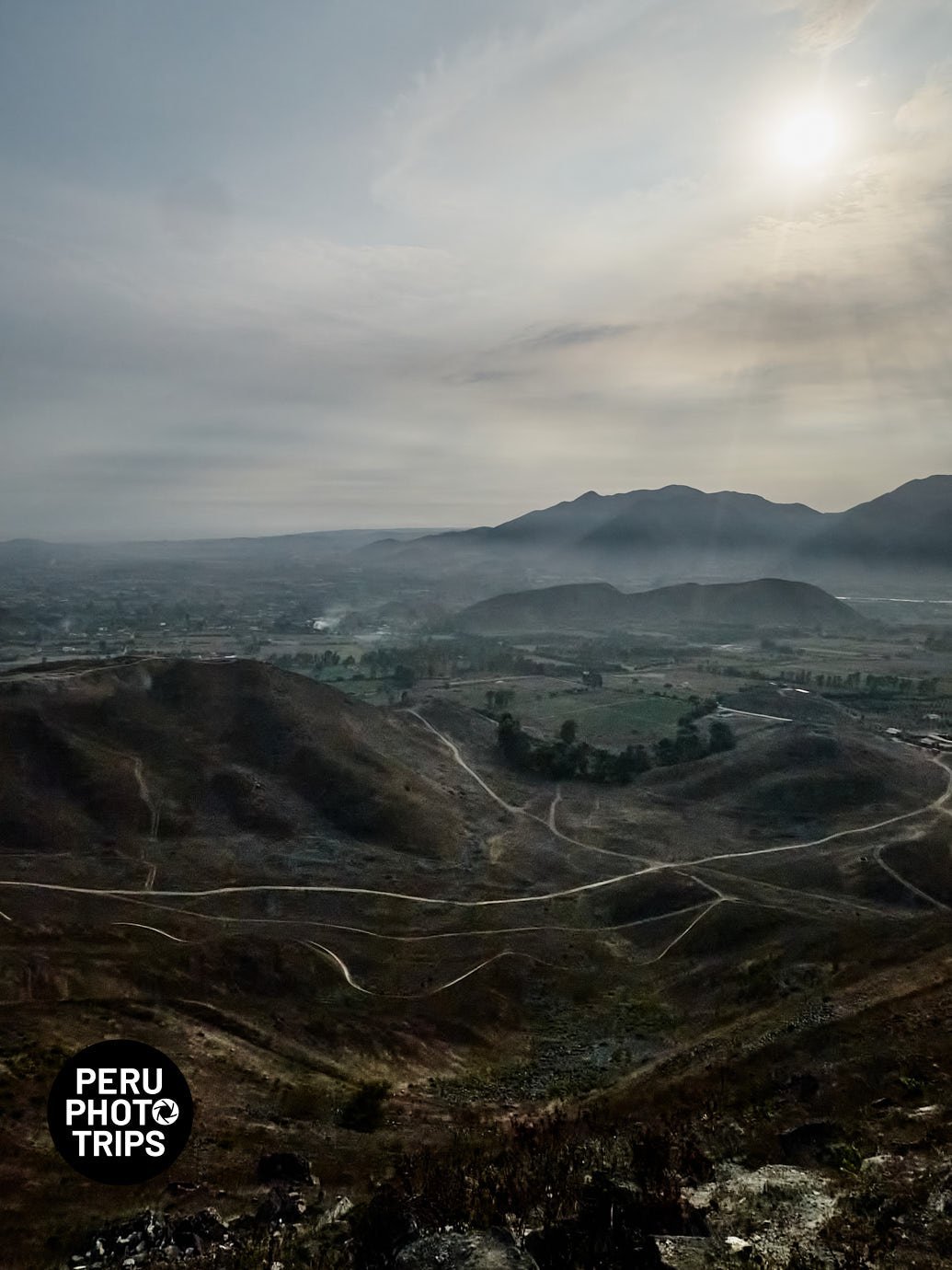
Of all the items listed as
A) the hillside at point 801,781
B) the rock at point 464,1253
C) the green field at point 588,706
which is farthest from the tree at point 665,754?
the rock at point 464,1253

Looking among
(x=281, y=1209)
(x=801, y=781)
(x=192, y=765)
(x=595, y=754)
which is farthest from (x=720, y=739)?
(x=281, y=1209)

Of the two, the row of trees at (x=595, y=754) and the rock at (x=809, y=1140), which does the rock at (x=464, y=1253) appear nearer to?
the rock at (x=809, y=1140)

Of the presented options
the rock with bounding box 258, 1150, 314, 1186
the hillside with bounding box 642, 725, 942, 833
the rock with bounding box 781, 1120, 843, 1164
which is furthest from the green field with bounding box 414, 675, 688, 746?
the rock with bounding box 258, 1150, 314, 1186

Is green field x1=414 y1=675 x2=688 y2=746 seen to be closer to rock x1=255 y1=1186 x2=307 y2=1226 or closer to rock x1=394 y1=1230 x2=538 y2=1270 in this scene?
rock x1=255 y1=1186 x2=307 y2=1226

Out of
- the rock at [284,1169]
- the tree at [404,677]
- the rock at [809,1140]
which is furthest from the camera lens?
the tree at [404,677]

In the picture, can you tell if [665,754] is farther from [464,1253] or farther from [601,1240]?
[464,1253]

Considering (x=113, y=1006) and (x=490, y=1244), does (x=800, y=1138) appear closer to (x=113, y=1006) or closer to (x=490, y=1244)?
(x=490, y=1244)
